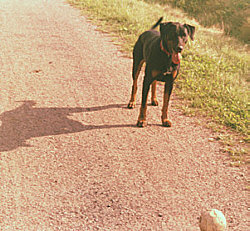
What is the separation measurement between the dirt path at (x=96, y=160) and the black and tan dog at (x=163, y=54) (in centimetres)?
72

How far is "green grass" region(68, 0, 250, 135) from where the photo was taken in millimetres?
6520

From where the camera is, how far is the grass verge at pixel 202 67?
651cm

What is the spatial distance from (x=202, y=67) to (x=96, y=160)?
4259mm

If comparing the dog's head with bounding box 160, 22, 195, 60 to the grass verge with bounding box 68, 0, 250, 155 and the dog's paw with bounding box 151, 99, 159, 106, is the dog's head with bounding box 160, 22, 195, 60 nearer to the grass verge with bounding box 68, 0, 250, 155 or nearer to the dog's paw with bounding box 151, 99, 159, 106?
the dog's paw with bounding box 151, 99, 159, 106

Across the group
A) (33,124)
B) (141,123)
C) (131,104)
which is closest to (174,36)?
(141,123)

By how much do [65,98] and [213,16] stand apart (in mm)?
14297

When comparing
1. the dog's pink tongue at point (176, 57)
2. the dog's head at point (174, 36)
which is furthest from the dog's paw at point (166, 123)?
the dog's head at point (174, 36)

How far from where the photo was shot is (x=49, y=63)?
8367 millimetres

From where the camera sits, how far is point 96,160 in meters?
4.96

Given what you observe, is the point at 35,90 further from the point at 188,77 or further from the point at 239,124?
the point at 239,124

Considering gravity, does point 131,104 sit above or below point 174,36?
below

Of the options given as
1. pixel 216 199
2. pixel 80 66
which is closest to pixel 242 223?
pixel 216 199

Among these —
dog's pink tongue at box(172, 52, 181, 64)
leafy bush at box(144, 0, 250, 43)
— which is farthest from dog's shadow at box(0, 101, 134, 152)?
leafy bush at box(144, 0, 250, 43)

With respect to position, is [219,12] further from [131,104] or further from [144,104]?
[144,104]
